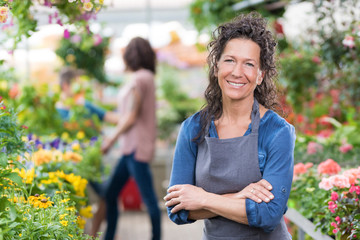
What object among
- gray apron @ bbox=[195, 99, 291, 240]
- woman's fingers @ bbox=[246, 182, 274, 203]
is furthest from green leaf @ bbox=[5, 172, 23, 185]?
woman's fingers @ bbox=[246, 182, 274, 203]

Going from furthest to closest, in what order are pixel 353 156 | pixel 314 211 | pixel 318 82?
pixel 318 82, pixel 353 156, pixel 314 211

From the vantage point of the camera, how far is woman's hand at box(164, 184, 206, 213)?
63.7 inches

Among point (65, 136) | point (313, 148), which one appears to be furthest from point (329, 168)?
point (65, 136)

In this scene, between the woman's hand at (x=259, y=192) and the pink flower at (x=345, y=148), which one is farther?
the pink flower at (x=345, y=148)

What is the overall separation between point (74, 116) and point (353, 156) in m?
2.28

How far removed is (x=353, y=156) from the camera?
3.05 meters

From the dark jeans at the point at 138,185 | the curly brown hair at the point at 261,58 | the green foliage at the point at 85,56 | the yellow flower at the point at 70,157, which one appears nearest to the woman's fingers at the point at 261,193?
the curly brown hair at the point at 261,58

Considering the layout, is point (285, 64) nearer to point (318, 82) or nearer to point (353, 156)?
point (318, 82)

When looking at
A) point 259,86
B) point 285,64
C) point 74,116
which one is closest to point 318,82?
point 285,64

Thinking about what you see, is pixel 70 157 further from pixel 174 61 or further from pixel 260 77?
pixel 174 61

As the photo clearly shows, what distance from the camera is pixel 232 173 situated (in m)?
1.62

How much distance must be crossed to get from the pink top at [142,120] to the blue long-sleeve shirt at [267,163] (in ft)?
6.36

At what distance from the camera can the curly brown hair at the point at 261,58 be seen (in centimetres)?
166

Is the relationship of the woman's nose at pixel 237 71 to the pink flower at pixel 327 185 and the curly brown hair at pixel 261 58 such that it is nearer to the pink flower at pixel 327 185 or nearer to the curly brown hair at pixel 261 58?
the curly brown hair at pixel 261 58
